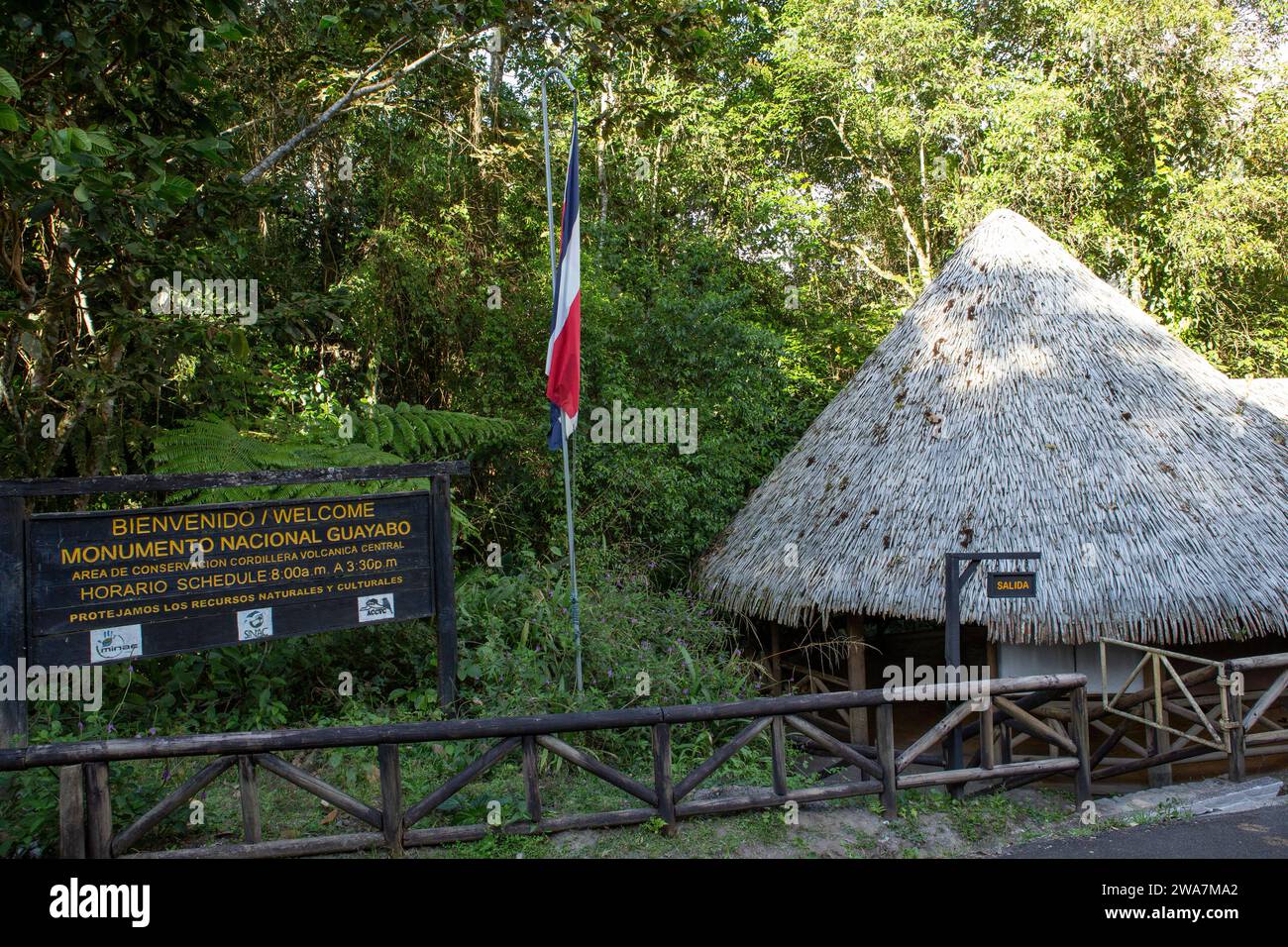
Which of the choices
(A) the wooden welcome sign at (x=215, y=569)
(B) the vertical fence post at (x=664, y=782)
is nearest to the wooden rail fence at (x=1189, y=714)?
(B) the vertical fence post at (x=664, y=782)

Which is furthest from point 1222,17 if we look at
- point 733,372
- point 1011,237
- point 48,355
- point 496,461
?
point 48,355

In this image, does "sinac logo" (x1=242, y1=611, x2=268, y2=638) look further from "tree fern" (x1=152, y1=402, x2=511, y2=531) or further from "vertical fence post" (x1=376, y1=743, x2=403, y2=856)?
"vertical fence post" (x1=376, y1=743, x2=403, y2=856)

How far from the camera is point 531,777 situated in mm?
5242

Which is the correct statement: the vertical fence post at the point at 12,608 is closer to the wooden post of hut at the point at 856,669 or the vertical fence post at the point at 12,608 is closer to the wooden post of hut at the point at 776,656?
the wooden post of hut at the point at 856,669

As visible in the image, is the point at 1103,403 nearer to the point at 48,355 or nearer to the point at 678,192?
the point at 678,192

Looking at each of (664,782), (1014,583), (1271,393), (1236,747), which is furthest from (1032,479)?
(664,782)

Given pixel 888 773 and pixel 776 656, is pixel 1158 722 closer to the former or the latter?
pixel 888 773

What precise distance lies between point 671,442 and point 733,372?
4.37 feet

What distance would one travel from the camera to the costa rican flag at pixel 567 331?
714 centimetres

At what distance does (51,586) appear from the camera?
17.7 ft

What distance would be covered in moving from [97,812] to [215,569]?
162cm

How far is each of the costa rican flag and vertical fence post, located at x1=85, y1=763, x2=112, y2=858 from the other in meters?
3.57

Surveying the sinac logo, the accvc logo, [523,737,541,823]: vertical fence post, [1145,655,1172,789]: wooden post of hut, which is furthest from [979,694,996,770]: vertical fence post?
the sinac logo

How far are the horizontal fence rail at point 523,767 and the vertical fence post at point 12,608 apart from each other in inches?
30.0
